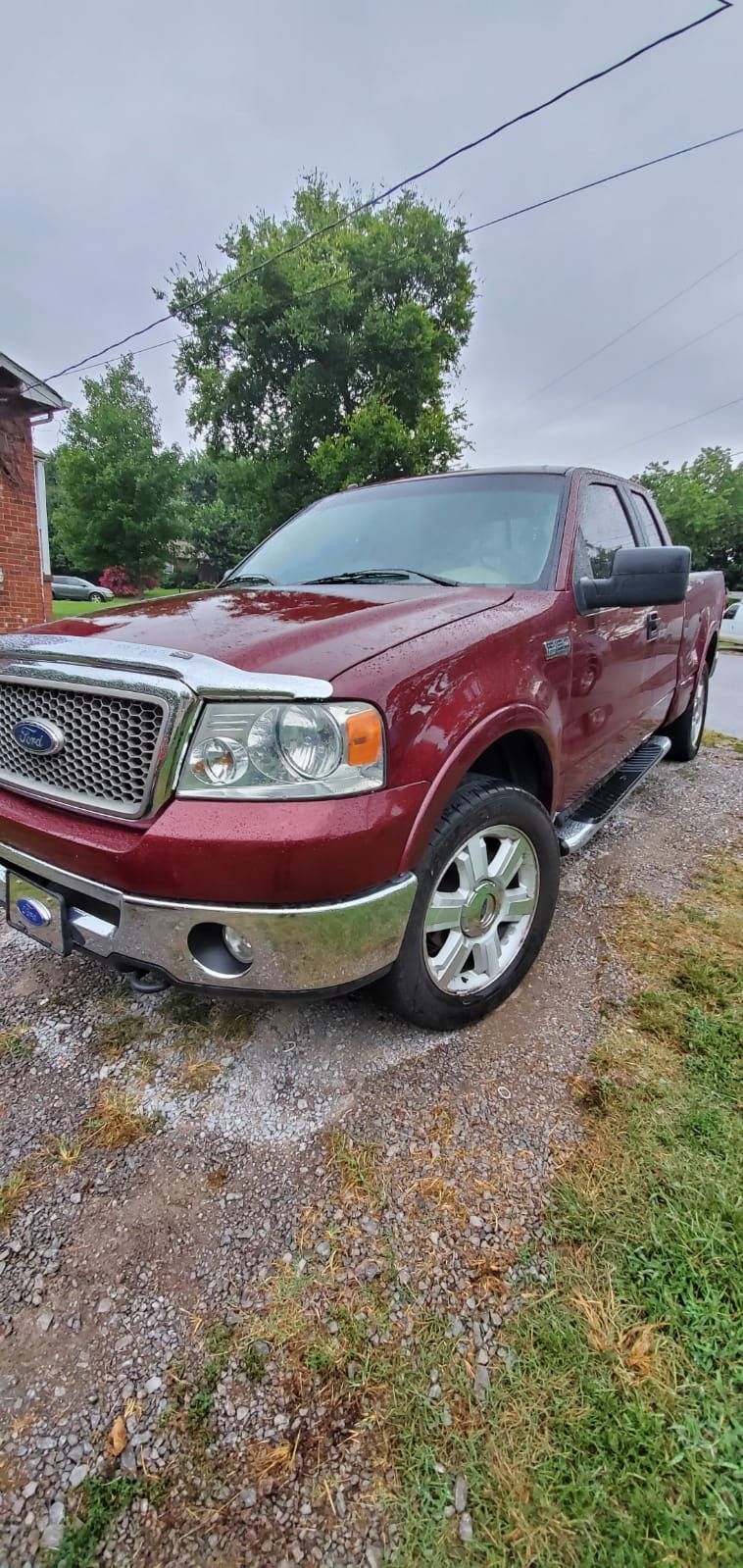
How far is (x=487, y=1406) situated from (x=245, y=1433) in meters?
0.42

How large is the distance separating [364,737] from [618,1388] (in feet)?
4.23

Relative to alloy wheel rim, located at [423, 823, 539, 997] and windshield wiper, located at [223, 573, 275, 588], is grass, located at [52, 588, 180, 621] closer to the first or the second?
windshield wiper, located at [223, 573, 275, 588]

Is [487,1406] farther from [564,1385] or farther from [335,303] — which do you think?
[335,303]

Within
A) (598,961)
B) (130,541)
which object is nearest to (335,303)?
(130,541)

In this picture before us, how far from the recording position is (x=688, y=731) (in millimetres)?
5047

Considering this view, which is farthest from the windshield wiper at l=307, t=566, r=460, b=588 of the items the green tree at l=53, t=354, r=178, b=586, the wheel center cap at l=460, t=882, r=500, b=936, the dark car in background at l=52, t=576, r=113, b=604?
the dark car in background at l=52, t=576, r=113, b=604

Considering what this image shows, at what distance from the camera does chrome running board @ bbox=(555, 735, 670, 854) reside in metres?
2.66

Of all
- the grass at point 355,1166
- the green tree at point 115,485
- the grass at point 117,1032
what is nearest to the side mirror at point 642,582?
the grass at point 355,1166

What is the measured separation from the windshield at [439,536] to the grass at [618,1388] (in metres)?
1.78

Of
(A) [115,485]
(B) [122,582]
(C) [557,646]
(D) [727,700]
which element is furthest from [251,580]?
(B) [122,582]

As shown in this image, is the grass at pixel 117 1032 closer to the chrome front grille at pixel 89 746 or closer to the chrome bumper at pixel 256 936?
the chrome bumper at pixel 256 936

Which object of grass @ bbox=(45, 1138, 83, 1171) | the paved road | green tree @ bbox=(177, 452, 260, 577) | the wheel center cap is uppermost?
green tree @ bbox=(177, 452, 260, 577)

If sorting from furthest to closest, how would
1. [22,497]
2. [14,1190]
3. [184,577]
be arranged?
[184,577]
[22,497]
[14,1190]

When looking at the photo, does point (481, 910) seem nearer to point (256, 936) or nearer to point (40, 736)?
point (256, 936)
